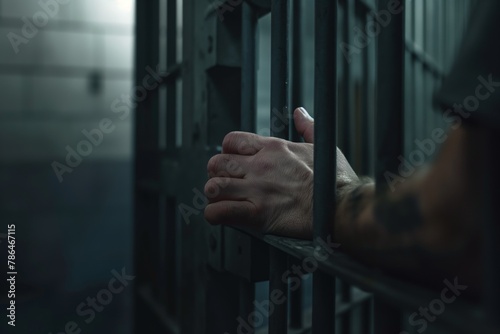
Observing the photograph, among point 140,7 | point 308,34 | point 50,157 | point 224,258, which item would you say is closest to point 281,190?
point 224,258

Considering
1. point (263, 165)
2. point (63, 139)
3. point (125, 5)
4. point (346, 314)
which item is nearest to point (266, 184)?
point (263, 165)

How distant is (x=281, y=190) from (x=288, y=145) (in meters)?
0.07

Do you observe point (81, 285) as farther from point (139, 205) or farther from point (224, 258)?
point (224, 258)

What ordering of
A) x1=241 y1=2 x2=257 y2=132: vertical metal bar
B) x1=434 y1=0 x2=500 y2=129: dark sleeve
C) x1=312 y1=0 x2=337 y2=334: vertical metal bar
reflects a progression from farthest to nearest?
1. x1=241 y1=2 x2=257 y2=132: vertical metal bar
2. x1=312 y1=0 x2=337 y2=334: vertical metal bar
3. x1=434 y1=0 x2=500 y2=129: dark sleeve

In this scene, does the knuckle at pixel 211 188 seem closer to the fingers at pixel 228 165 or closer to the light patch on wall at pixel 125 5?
the fingers at pixel 228 165

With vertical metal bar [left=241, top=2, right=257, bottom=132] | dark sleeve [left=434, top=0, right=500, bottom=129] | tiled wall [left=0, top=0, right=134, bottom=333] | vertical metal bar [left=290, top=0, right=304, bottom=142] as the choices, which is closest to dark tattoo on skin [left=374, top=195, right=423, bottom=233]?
dark sleeve [left=434, top=0, right=500, bottom=129]

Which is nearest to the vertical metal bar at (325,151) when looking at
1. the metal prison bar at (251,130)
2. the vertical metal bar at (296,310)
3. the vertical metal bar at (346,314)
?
the metal prison bar at (251,130)

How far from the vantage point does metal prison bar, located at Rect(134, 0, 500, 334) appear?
19.3 inches

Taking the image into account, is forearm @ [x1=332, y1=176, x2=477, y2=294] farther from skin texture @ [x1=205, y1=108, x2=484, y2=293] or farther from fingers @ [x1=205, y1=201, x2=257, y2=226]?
fingers @ [x1=205, y1=201, x2=257, y2=226]

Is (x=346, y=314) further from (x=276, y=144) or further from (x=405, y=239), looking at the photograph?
(x=405, y=239)

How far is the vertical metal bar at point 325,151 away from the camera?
59 cm

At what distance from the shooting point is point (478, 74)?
32 cm

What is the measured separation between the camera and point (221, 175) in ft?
2.57

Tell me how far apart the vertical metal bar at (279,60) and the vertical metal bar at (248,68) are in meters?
0.13
